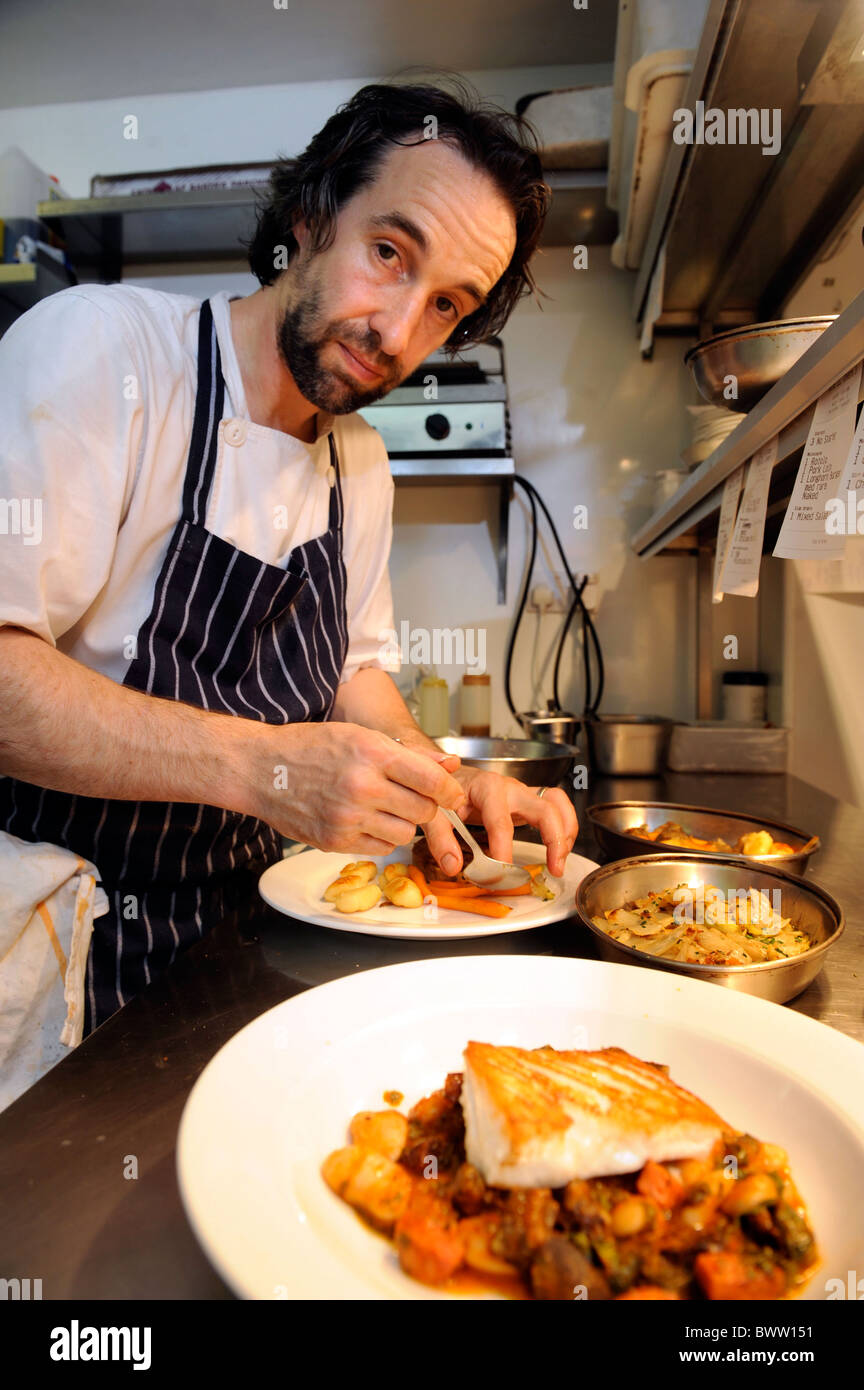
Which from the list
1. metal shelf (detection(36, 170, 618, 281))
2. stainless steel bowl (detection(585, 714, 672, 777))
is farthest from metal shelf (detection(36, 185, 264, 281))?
stainless steel bowl (detection(585, 714, 672, 777))

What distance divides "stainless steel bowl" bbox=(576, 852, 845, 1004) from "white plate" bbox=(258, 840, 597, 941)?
61 millimetres

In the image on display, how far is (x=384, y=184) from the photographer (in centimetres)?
132

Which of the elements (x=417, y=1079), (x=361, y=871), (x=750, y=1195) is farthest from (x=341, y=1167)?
(x=361, y=871)

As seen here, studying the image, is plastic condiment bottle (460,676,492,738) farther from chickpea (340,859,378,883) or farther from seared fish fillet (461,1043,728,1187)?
seared fish fillet (461,1043,728,1187)

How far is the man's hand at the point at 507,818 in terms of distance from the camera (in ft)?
3.29

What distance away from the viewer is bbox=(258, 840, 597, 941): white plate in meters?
0.91

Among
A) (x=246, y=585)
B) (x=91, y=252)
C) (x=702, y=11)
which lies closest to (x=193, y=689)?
(x=246, y=585)

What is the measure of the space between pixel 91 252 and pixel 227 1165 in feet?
10.7

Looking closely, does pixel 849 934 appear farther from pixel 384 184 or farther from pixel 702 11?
pixel 702 11

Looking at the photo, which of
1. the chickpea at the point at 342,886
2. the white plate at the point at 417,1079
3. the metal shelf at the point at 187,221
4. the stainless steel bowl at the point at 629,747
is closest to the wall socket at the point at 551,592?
the stainless steel bowl at the point at 629,747

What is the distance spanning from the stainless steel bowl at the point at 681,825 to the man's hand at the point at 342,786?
35 cm
